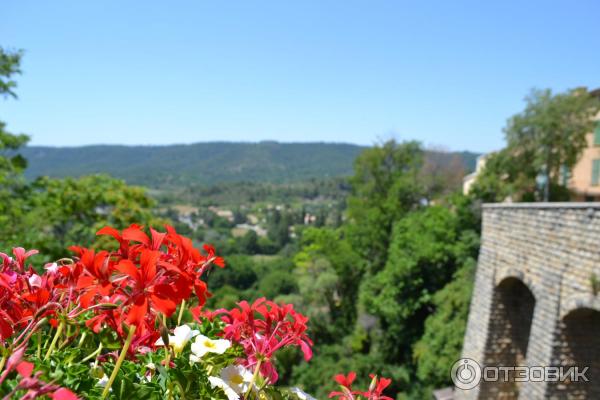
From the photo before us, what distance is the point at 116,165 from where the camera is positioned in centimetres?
16675

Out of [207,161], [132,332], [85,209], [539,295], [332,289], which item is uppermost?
[132,332]

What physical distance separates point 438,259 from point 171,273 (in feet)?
51.7

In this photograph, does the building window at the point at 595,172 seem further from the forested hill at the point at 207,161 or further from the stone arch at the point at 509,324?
the forested hill at the point at 207,161

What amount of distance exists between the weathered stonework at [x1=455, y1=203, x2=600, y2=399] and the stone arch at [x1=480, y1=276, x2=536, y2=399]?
0.06 feet

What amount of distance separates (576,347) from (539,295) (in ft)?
3.16

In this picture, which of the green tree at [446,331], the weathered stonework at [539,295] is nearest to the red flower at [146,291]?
the weathered stonework at [539,295]

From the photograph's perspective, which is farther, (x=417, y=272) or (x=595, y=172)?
(x=595, y=172)

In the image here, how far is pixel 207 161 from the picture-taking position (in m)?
182

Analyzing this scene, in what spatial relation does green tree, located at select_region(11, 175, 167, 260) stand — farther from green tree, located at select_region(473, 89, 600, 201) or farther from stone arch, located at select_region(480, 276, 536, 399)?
green tree, located at select_region(473, 89, 600, 201)

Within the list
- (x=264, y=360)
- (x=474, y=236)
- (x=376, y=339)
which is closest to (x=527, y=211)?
(x=474, y=236)

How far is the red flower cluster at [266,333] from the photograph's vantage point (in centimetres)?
104

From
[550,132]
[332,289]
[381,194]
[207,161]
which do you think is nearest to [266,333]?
[550,132]

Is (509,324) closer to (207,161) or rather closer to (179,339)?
(179,339)

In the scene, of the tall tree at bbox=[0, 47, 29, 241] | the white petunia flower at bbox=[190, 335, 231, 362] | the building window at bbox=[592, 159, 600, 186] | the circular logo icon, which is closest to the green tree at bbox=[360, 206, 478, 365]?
the circular logo icon
